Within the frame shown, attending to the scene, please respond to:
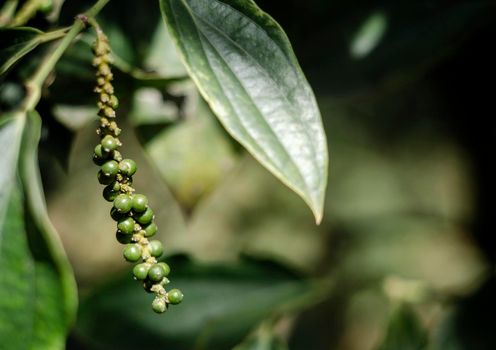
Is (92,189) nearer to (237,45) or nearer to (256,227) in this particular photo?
(256,227)

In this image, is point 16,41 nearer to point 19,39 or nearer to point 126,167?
point 19,39

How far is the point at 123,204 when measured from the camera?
1.65 ft

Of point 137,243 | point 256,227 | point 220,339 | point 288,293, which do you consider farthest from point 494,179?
point 137,243

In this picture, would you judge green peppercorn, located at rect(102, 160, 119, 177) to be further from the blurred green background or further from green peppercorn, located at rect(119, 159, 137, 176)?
the blurred green background

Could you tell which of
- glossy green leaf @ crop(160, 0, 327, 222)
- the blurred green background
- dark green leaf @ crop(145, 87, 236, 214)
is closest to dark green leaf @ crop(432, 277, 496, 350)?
the blurred green background

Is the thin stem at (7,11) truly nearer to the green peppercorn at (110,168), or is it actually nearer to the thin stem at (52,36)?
the thin stem at (52,36)

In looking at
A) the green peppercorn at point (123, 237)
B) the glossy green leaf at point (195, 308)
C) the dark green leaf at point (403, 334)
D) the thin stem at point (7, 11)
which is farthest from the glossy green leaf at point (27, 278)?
the dark green leaf at point (403, 334)

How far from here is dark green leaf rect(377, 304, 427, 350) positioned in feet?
3.07

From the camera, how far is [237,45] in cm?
53

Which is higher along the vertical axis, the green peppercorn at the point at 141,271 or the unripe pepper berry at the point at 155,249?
the unripe pepper berry at the point at 155,249

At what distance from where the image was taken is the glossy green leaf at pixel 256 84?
20.0 inches

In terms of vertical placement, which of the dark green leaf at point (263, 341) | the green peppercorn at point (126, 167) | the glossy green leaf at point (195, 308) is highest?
the green peppercorn at point (126, 167)

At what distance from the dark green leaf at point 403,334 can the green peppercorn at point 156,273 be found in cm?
51

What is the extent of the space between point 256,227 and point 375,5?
1176mm
